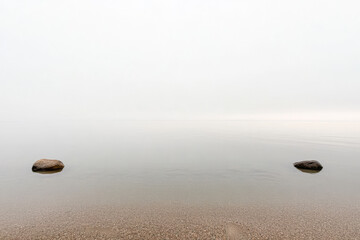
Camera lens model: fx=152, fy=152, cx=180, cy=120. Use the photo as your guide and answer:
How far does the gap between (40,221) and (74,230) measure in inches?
94.9

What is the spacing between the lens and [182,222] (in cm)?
792

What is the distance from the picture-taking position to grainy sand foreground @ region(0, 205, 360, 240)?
6961mm

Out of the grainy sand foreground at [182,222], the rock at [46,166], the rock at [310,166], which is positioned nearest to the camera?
the grainy sand foreground at [182,222]

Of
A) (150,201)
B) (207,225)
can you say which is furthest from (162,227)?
(150,201)

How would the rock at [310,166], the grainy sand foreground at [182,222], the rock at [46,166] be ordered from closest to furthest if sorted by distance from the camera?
the grainy sand foreground at [182,222] < the rock at [46,166] < the rock at [310,166]

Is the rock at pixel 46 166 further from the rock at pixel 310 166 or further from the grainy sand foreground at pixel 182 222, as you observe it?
the rock at pixel 310 166

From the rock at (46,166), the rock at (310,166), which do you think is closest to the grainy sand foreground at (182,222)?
the rock at (46,166)

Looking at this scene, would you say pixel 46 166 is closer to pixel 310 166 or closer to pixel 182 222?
pixel 182 222

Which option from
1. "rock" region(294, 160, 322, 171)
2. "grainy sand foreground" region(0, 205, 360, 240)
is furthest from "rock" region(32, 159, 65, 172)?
"rock" region(294, 160, 322, 171)

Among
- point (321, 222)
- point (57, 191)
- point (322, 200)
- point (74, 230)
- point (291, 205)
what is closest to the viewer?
point (74, 230)

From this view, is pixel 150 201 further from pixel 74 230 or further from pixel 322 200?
pixel 322 200

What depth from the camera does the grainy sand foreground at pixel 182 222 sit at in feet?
22.8

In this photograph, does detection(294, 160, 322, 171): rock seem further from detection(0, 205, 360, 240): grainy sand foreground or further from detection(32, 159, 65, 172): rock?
detection(32, 159, 65, 172): rock

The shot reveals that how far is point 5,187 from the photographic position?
1243 cm
